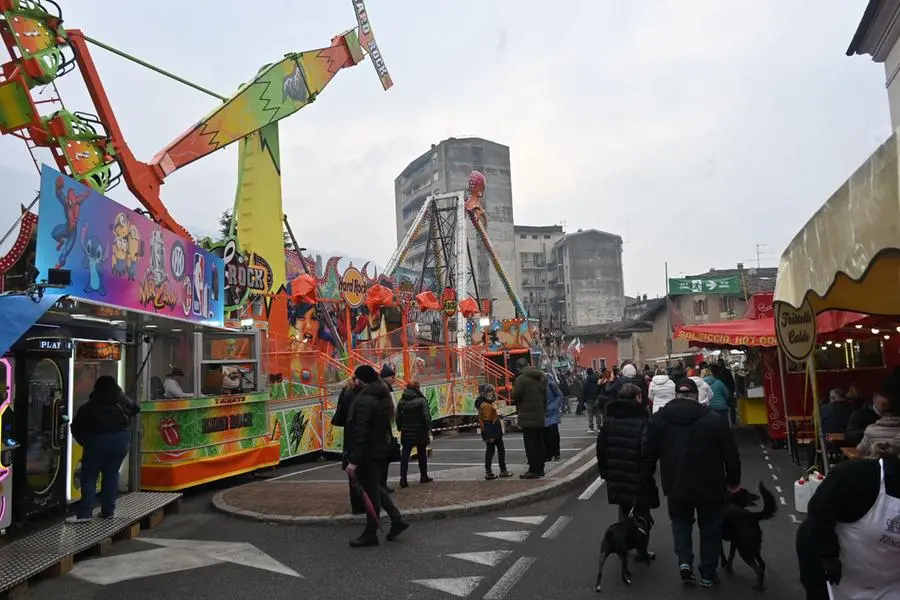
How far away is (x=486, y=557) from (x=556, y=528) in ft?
4.24

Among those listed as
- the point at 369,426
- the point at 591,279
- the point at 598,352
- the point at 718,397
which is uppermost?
the point at 591,279

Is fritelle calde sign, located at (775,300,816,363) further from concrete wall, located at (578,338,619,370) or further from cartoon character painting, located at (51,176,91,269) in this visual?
concrete wall, located at (578,338,619,370)

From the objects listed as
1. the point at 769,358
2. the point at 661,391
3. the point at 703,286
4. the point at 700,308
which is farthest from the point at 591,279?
the point at 661,391

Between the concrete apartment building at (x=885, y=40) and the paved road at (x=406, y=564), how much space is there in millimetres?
11540

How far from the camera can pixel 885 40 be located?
49.2ft

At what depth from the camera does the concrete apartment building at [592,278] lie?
7706cm

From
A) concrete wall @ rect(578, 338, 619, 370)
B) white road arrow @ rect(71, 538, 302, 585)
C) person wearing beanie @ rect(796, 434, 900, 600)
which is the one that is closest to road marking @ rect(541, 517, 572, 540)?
white road arrow @ rect(71, 538, 302, 585)

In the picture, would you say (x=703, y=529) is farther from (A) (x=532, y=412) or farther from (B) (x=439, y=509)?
(A) (x=532, y=412)

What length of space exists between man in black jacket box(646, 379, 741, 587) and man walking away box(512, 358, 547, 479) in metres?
4.46

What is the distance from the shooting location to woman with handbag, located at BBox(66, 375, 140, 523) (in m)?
7.31

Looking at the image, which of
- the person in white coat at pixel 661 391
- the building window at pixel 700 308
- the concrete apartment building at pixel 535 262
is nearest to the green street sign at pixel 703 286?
the building window at pixel 700 308

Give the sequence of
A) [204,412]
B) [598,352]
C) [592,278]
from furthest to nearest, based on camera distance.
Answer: [592,278]
[598,352]
[204,412]

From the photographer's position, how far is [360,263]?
21.5 metres

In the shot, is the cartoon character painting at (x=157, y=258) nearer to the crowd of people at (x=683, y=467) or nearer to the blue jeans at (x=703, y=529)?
the crowd of people at (x=683, y=467)
